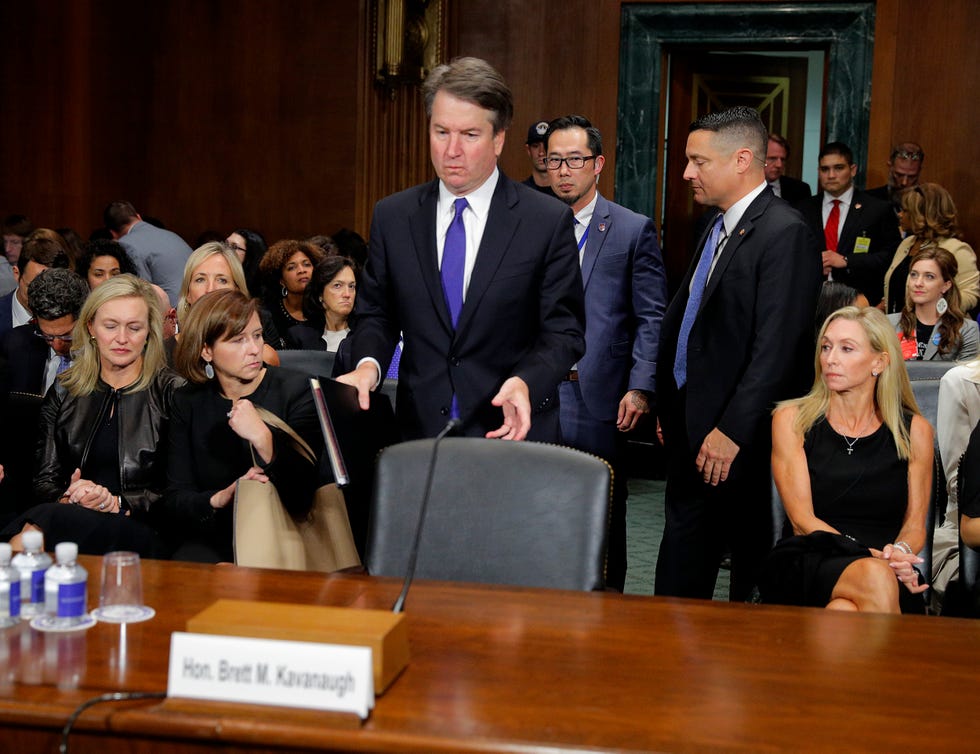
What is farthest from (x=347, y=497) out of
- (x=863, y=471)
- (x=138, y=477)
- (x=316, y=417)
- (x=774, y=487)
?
(x=863, y=471)

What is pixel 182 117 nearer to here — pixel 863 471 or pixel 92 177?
pixel 92 177

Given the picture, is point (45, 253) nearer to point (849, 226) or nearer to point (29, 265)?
point (29, 265)

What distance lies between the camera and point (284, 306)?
18.5 ft

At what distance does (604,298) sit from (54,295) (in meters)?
1.92

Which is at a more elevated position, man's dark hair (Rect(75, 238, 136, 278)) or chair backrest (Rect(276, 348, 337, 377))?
man's dark hair (Rect(75, 238, 136, 278))

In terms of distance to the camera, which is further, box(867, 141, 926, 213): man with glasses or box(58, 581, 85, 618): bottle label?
box(867, 141, 926, 213): man with glasses

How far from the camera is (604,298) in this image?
159 inches

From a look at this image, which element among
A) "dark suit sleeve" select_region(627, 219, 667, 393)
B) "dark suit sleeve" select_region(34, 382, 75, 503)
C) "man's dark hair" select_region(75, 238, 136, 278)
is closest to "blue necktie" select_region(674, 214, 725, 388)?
"dark suit sleeve" select_region(627, 219, 667, 393)

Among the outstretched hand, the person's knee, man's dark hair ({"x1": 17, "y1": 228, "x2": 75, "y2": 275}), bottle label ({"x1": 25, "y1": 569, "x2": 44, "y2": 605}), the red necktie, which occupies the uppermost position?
the red necktie

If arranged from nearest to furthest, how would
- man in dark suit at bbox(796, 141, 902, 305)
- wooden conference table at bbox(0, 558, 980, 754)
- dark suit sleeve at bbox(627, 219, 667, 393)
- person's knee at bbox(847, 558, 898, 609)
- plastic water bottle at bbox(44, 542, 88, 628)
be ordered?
wooden conference table at bbox(0, 558, 980, 754)
plastic water bottle at bbox(44, 542, 88, 628)
person's knee at bbox(847, 558, 898, 609)
dark suit sleeve at bbox(627, 219, 667, 393)
man in dark suit at bbox(796, 141, 902, 305)

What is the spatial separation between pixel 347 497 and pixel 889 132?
5329mm

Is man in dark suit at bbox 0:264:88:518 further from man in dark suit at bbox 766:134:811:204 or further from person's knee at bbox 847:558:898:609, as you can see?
man in dark suit at bbox 766:134:811:204

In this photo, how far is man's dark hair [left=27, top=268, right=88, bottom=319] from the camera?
4406mm

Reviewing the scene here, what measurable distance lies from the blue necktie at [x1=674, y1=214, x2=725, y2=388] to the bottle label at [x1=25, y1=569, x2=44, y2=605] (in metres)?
2.07
